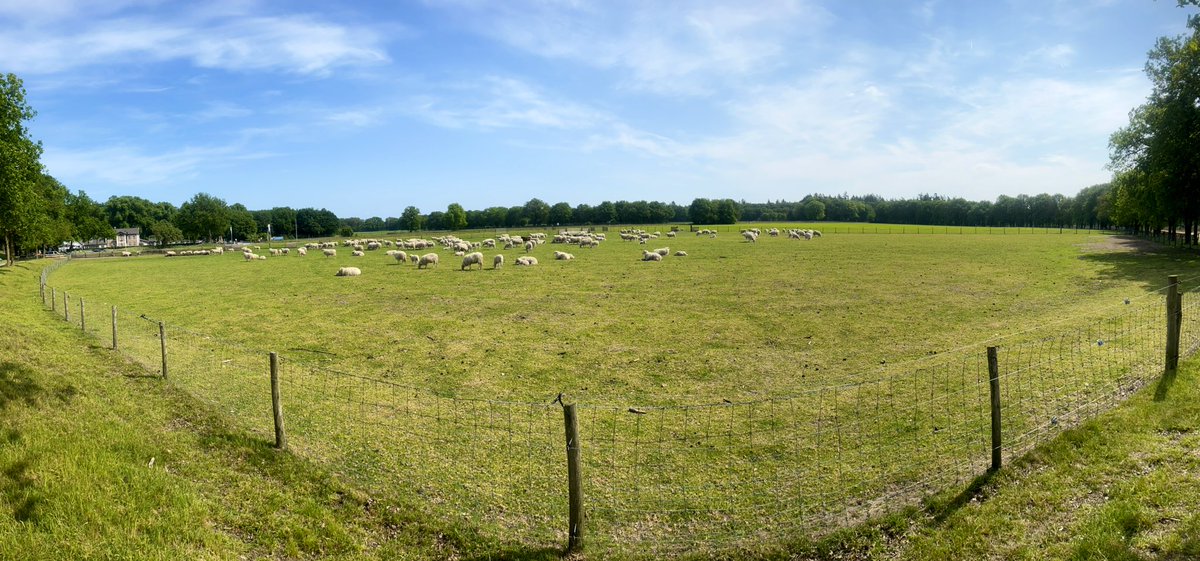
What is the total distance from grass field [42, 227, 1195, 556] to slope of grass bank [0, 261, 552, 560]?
478 mm

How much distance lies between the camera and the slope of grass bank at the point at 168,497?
→ 6090 millimetres

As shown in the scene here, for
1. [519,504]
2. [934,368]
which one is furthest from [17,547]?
[934,368]

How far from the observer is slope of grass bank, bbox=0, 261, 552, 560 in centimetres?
609

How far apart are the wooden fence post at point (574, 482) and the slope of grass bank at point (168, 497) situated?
797 mm

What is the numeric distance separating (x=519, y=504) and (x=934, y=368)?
32.0 ft

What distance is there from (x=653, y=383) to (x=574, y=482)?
641cm

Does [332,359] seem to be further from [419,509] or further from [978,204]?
[978,204]

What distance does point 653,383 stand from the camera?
12.3 metres

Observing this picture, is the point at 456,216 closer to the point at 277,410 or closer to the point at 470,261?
the point at 470,261

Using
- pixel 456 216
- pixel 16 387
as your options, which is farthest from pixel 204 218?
pixel 16 387

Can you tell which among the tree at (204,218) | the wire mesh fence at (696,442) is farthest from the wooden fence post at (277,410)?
the tree at (204,218)

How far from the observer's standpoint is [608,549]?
6.16 metres

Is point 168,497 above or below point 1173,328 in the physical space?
below

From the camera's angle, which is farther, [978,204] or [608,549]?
[978,204]
